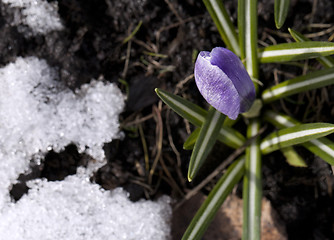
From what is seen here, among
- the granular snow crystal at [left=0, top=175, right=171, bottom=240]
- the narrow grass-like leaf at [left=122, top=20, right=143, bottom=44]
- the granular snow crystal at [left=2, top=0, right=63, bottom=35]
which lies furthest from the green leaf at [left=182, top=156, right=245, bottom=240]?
the granular snow crystal at [left=2, top=0, right=63, bottom=35]

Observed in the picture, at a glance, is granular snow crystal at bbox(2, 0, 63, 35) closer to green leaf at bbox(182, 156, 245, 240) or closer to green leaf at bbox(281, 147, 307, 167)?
green leaf at bbox(182, 156, 245, 240)

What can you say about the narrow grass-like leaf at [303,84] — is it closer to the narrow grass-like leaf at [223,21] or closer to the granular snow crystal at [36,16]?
the narrow grass-like leaf at [223,21]

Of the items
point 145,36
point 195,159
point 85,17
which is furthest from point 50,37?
point 195,159

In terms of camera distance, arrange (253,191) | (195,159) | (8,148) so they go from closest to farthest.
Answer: (195,159) → (253,191) → (8,148)

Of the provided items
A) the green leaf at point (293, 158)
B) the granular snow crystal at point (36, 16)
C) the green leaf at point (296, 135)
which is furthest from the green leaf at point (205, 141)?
the granular snow crystal at point (36, 16)

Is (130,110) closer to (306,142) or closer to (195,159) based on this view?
(195,159)
